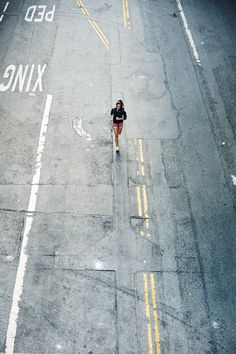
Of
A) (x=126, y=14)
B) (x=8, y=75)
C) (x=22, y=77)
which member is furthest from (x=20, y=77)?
(x=126, y=14)

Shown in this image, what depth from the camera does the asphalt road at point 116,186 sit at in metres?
8.96

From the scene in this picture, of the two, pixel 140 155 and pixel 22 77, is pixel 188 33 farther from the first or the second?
pixel 140 155

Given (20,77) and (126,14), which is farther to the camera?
(126,14)

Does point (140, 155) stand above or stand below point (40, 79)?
below

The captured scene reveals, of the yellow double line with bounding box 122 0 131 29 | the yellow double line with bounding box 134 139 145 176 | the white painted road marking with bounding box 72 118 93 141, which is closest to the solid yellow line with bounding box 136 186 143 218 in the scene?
the yellow double line with bounding box 134 139 145 176

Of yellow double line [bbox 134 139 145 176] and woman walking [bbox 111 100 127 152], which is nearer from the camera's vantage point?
woman walking [bbox 111 100 127 152]

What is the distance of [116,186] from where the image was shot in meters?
11.7

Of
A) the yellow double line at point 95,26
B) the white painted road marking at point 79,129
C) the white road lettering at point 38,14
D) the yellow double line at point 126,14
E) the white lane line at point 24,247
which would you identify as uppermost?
the yellow double line at point 126,14

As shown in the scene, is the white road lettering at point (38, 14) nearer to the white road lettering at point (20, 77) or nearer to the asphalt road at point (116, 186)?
the asphalt road at point (116, 186)

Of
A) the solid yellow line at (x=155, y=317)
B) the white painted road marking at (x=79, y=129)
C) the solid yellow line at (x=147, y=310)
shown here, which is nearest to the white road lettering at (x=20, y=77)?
the white painted road marking at (x=79, y=129)

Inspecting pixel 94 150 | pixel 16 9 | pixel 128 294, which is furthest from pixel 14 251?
pixel 16 9

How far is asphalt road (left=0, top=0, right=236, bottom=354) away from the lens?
896cm

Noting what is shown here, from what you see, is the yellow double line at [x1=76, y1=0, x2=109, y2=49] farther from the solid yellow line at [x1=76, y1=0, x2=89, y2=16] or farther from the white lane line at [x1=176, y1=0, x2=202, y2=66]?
the white lane line at [x1=176, y1=0, x2=202, y2=66]

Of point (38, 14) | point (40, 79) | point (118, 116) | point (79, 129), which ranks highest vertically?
point (118, 116)
